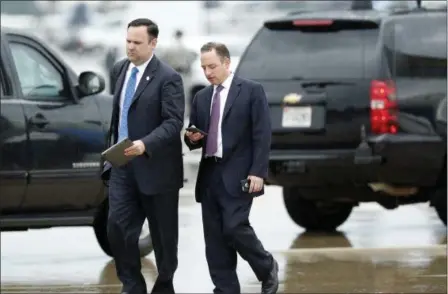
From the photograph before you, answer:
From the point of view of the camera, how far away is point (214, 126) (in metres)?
9.42

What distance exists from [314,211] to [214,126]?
200 inches

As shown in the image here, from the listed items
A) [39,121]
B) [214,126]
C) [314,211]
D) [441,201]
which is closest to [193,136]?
[214,126]

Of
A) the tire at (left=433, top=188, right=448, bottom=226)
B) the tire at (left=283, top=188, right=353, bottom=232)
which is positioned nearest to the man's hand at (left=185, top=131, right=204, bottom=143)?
the tire at (left=433, top=188, right=448, bottom=226)

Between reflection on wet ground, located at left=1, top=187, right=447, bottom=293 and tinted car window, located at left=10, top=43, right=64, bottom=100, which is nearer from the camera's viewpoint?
reflection on wet ground, located at left=1, top=187, right=447, bottom=293

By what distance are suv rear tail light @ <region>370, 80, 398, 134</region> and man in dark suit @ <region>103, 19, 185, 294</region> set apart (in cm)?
365

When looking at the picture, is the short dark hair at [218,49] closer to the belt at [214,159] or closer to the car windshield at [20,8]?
the belt at [214,159]

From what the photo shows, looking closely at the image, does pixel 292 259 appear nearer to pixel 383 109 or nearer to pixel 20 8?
pixel 383 109

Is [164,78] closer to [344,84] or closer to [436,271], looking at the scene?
[436,271]

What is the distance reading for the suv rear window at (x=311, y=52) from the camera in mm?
13336

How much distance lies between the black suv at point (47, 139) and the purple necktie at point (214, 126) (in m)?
2.34

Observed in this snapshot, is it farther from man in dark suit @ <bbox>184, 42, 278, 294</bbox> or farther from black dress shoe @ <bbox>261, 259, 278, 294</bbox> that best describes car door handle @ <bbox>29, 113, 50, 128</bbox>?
black dress shoe @ <bbox>261, 259, 278, 294</bbox>

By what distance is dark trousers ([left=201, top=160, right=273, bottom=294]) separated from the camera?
370 inches

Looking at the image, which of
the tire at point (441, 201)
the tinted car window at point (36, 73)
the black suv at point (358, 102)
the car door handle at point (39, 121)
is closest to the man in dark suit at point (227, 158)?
the car door handle at point (39, 121)

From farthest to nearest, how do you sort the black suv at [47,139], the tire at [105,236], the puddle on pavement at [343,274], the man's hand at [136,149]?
the tire at [105,236] → the black suv at [47,139] → the puddle on pavement at [343,274] → the man's hand at [136,149]
